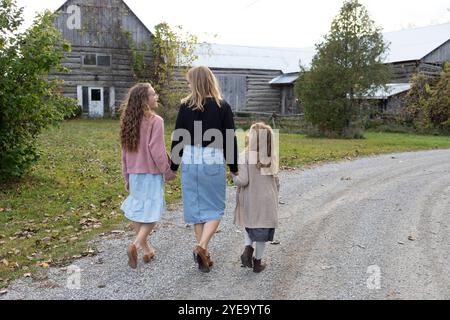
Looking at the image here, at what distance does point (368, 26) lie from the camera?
824 inches

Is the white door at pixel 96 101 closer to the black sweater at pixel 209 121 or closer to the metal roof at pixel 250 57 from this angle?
the metal roof at pixel 250 57

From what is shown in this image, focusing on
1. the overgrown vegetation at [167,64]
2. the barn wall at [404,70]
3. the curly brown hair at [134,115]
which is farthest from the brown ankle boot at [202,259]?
the barn wall at [404,70]

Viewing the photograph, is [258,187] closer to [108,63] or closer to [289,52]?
[108,63]

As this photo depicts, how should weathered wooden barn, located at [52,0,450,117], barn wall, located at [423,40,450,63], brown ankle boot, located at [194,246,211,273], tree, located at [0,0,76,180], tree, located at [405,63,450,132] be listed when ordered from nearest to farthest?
brown ankle boot, located at [194,246,211,273]
tree, located at [0,0,76,180]
tree, located at [405,63,450,132]
barn wall, located at [423,40,450,63]
weathered wooden barn, located at [52,0,450,117]

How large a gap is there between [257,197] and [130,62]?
28739mm

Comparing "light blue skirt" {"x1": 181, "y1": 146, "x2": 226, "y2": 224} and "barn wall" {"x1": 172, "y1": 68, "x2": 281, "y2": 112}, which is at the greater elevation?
"barn wall" {"x1": 172, "y1": 68, "x2": 281, "y2": 112}

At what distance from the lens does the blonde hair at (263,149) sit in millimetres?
4988

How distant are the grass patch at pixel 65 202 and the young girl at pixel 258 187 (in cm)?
202

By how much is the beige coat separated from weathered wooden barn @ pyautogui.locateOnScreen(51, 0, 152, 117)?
91.4 feet

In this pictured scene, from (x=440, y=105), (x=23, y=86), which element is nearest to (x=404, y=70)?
(x=440, y=105)

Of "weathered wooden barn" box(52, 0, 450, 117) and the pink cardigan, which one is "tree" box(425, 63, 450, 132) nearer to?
"weathered wooden barn" box(52, 0, 450, 117)

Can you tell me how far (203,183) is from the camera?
5.06 metres

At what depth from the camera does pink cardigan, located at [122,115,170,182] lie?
5125 millimetres

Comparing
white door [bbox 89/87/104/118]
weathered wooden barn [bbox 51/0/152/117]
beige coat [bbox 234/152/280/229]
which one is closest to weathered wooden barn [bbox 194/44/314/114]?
weathered wooden barn [bbox 51/0/152/117]
